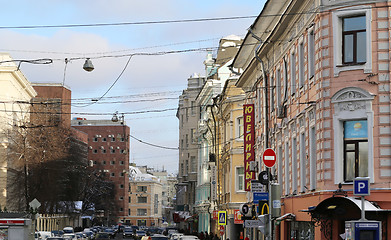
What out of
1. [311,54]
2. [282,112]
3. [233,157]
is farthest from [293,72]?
[233,157]

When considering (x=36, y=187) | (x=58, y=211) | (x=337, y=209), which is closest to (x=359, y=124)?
(x=337, y=209)

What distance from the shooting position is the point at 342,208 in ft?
74.6

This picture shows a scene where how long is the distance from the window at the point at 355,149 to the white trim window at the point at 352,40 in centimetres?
170

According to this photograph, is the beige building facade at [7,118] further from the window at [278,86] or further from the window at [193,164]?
the window at [278,86]

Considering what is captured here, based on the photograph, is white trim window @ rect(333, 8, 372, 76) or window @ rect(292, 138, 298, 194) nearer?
white trim window @ rect(333, 8, 372, 76)

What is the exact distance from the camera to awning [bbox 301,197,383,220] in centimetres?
2227

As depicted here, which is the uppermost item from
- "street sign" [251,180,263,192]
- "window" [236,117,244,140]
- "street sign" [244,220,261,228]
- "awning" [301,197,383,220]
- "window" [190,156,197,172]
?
"window" [236,117,244,140]

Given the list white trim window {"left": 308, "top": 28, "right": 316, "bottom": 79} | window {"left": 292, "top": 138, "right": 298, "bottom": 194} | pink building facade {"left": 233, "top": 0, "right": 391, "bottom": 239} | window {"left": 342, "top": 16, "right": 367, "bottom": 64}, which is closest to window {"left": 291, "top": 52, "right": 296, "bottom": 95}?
window {"left": 292, "top": 138, "right": 298, "bottom": 194}

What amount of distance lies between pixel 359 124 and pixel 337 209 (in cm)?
289

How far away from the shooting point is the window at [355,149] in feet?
77.9

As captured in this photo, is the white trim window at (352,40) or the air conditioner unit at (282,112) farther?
the air conditioner unit at (282,112)

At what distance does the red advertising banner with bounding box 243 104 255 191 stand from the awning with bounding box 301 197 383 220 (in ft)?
62.1

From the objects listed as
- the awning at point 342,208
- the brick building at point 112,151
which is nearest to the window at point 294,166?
the awning at point 342,208

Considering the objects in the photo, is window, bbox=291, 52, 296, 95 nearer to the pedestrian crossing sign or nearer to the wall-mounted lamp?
the wall-mounted lamp
